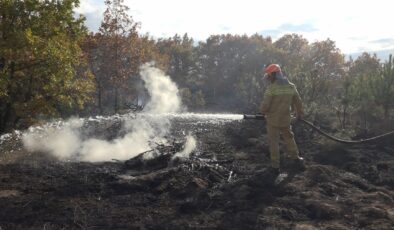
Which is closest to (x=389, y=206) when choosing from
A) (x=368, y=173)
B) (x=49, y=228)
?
(x=368, y=173)

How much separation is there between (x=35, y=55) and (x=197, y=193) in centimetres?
882

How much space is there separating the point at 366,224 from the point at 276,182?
1.93 metres

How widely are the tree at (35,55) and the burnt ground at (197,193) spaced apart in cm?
418

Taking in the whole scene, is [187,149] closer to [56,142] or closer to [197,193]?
[197,193]

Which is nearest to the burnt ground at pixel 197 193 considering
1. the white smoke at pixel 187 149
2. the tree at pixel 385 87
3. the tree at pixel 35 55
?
the white smoke at pixel 187 149

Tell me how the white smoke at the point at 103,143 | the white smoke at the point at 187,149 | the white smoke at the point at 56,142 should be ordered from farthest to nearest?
the white smoke at the point at 56,142, the white smoke at the point at 103,143, the white smoke at the point at 187,149

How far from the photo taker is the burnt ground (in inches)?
205

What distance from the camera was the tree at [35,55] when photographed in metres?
12.2

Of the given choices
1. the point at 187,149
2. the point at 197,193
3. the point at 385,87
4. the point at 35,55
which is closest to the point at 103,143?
the point at 187,149

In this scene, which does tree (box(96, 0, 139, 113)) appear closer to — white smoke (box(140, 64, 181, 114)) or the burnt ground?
white smoke (box(140, 64, 181, 114))

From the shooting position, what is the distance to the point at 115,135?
11.7 metres

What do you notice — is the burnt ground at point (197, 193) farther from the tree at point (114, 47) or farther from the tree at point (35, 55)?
the tree at point (114, 47)

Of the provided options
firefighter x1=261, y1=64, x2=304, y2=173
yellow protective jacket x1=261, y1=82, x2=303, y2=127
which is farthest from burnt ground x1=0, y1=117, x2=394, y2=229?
yellow protective jacket x1=261, y1=82, x2=303, y2=127

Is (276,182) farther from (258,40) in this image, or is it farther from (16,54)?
(258,40)
